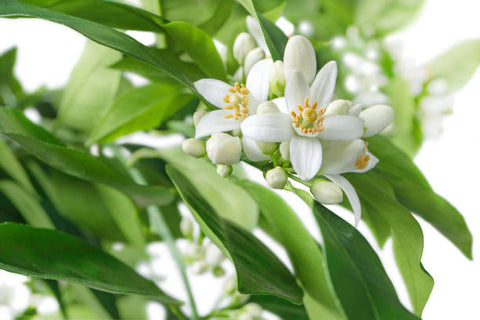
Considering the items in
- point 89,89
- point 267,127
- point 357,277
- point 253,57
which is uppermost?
point 89,89

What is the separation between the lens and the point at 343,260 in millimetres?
363

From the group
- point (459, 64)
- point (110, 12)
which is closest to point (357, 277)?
point (110, 12)

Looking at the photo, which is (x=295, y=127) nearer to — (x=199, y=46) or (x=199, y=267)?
(x=199, y=46)

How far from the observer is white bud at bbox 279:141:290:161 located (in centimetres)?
40

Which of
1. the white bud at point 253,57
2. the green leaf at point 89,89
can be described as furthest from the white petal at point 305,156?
the green leaf at point 89,89

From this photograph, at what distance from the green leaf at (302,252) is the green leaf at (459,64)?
475 millimetres

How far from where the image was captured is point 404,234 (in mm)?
447

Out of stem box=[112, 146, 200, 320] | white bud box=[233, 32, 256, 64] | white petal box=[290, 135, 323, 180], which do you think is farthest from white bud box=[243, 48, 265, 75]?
stem box=[112, 146, 200, 320]

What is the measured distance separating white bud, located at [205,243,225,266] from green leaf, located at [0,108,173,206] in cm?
10

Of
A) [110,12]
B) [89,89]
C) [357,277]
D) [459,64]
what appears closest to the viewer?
[357,277]

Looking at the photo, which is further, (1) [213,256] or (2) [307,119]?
(1) [213,256]

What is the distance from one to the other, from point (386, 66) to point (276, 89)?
512 millimetres

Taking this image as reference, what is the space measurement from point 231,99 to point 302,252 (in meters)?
0.15

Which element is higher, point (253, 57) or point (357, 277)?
point (253, 57)
